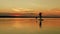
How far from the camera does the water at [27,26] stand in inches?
36.0

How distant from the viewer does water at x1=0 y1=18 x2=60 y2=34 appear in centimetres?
91

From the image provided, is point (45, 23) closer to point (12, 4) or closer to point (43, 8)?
point (43, 8)

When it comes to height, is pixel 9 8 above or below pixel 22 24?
above

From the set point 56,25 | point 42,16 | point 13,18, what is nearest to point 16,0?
point 13,18

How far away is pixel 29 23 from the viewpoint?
0.92 meters

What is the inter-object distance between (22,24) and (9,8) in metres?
0.19

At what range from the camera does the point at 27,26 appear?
925 mm

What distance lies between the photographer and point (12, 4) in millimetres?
917

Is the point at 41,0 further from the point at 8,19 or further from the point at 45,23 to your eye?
the point at 8,19

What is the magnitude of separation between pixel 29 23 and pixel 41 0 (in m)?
0.25

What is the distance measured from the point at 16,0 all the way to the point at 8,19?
0.19 m

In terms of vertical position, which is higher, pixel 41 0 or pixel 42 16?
pixel 41 0

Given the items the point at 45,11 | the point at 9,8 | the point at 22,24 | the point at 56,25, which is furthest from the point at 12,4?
the point at 56,25

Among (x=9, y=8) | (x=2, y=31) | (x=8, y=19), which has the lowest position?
(x=2, y=31)
